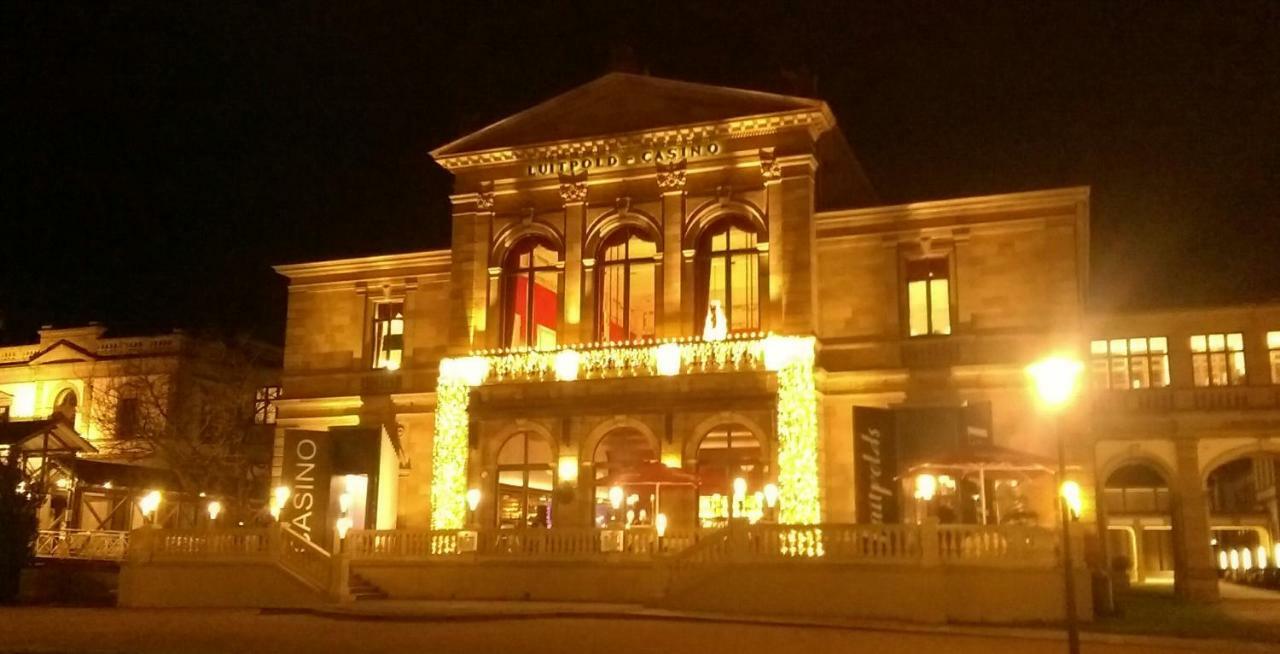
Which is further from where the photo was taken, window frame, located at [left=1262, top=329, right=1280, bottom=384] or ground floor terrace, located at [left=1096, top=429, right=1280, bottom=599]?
window frame, located at [left=1262, top=329, right=1280, bottom=384]

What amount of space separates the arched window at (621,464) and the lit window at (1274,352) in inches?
767

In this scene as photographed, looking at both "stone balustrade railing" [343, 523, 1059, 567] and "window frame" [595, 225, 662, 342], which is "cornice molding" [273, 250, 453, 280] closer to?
"window frame" [595, 225, 662, 342]

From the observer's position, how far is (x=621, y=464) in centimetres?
3250

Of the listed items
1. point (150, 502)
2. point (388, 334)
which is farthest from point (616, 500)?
point (150, 502)

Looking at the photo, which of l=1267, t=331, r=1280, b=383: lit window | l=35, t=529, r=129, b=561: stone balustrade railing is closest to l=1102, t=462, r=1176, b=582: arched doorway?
l=1267, t=331, r=1280, b=383: lit window

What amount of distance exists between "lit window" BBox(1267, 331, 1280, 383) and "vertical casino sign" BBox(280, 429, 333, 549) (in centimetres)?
2847

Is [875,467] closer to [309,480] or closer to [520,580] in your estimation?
[520,580]

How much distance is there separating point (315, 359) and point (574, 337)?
961 cm

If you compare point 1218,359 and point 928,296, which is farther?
point 1218,359

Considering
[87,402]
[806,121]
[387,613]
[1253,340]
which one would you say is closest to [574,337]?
[806,121]

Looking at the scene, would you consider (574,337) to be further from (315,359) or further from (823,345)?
(315,359)

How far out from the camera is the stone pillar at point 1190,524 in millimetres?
35344

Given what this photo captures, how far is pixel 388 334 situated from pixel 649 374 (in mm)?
9872

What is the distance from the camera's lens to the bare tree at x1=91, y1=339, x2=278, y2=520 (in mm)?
48744
